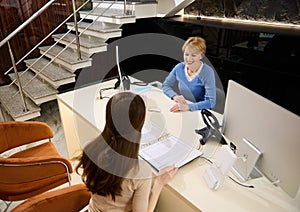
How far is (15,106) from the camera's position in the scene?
2.56 metres

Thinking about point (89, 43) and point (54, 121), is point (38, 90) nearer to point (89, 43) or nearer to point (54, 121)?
point (54, 121)

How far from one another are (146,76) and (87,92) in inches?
74.4

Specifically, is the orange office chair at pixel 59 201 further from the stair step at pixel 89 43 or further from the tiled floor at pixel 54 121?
the stair step at pixel 89 43

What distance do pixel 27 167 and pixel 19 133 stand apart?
0.44m

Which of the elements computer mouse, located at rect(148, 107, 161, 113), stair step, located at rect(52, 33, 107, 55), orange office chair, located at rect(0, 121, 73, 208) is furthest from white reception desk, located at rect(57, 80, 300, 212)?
stair step, located at rect(52, 33, 107, 55)

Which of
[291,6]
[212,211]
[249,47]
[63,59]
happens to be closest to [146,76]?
[63,59]

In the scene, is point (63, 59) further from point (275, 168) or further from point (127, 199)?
point (275, 168)

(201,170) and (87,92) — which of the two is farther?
(87,92)

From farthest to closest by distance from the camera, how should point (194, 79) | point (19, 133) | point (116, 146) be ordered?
point (194, 79) → point (19, 133) → point (116, 146)

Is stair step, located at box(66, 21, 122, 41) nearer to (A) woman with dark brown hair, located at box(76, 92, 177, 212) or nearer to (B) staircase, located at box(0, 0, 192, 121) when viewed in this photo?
(B) staircase, located at box(0, 0, 192, 121)

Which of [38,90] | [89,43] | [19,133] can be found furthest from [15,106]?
[89,43]

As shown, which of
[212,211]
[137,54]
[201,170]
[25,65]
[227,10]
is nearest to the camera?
[212,211]

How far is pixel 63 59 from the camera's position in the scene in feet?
8.97

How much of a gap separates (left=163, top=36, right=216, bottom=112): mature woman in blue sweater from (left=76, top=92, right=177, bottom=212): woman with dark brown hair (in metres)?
0.94
